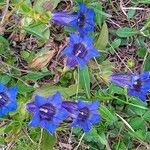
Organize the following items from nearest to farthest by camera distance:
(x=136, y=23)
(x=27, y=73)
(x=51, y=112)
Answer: (x=51, y=112) → (x=27, y=73) → (x=136, y=23)

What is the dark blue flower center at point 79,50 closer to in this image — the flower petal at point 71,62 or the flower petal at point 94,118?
the flower petal at point 71,62

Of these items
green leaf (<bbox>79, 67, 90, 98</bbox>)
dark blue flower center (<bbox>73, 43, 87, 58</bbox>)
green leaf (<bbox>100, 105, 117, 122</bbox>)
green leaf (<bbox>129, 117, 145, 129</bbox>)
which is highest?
dark blue flower center (<bbox>73, 43, 87, 58</bbox>)

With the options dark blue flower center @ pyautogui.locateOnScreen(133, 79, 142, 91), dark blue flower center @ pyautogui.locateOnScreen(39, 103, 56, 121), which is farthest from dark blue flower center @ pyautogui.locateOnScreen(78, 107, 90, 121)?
dark blue flower center @ pyautogui.locateOnScreen(133, 79, 142, 91)

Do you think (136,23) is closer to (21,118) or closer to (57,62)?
(57,62)

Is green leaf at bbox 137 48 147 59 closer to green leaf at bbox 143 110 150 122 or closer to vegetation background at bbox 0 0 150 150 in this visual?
vegetation background at bbox 0 0 150 150

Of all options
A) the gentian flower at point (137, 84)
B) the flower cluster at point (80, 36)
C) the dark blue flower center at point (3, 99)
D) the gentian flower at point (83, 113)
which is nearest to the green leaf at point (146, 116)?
the gentian flower at point (137, 84)

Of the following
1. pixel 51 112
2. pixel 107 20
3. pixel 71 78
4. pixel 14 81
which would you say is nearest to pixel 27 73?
pixel 14 81
